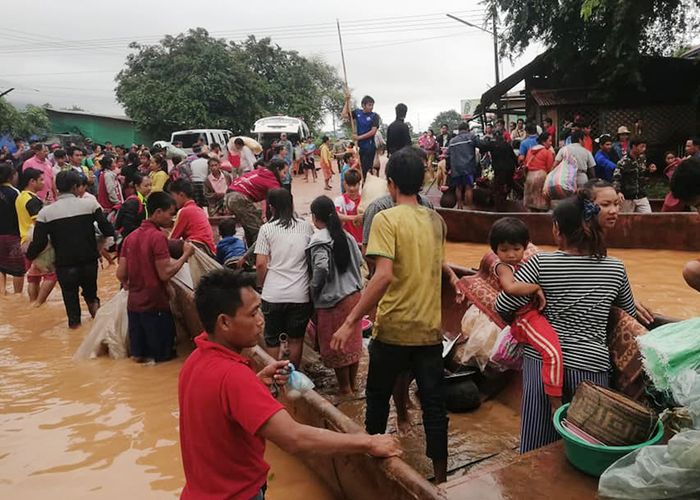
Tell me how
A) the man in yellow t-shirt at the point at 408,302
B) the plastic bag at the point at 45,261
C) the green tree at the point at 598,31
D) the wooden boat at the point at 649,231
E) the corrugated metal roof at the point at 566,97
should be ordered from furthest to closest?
the corrugated metal roof at the point at 566,97
the green tree at the point at 598,31
the wooden boat at the point at 649,231
the plastic bag at the point at 45,261
the man in yellow t-shirt at the point at 408,302

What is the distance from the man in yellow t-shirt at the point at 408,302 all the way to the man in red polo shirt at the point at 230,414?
33.4 inches

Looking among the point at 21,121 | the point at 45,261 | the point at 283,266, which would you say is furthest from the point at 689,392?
the point at 21,121

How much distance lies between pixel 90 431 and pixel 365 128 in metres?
6.67

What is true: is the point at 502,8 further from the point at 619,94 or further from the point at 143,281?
the point at 143,281

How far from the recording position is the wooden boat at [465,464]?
92.2 inches

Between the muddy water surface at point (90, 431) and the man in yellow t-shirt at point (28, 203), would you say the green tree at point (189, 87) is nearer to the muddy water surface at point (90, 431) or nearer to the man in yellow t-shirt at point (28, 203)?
the man in yellow t-shirt at point (28, 203)

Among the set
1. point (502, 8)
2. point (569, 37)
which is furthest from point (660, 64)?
point (502, 8)

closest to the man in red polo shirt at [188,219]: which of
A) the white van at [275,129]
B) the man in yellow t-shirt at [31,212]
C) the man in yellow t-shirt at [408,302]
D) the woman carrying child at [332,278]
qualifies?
the woman carrying child at [332,278]

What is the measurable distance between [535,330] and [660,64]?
666 inches

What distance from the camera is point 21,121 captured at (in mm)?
26391

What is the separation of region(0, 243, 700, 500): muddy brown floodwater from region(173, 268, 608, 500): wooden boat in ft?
1.52

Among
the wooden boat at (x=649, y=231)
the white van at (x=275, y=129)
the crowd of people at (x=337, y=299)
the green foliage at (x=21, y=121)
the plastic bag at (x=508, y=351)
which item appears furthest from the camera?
the white van at (x=275, y=129)

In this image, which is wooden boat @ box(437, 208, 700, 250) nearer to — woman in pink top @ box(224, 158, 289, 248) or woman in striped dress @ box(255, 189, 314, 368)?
woman in pink top @ box(224, 158, 289, 248)

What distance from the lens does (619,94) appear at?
53.9 ft
